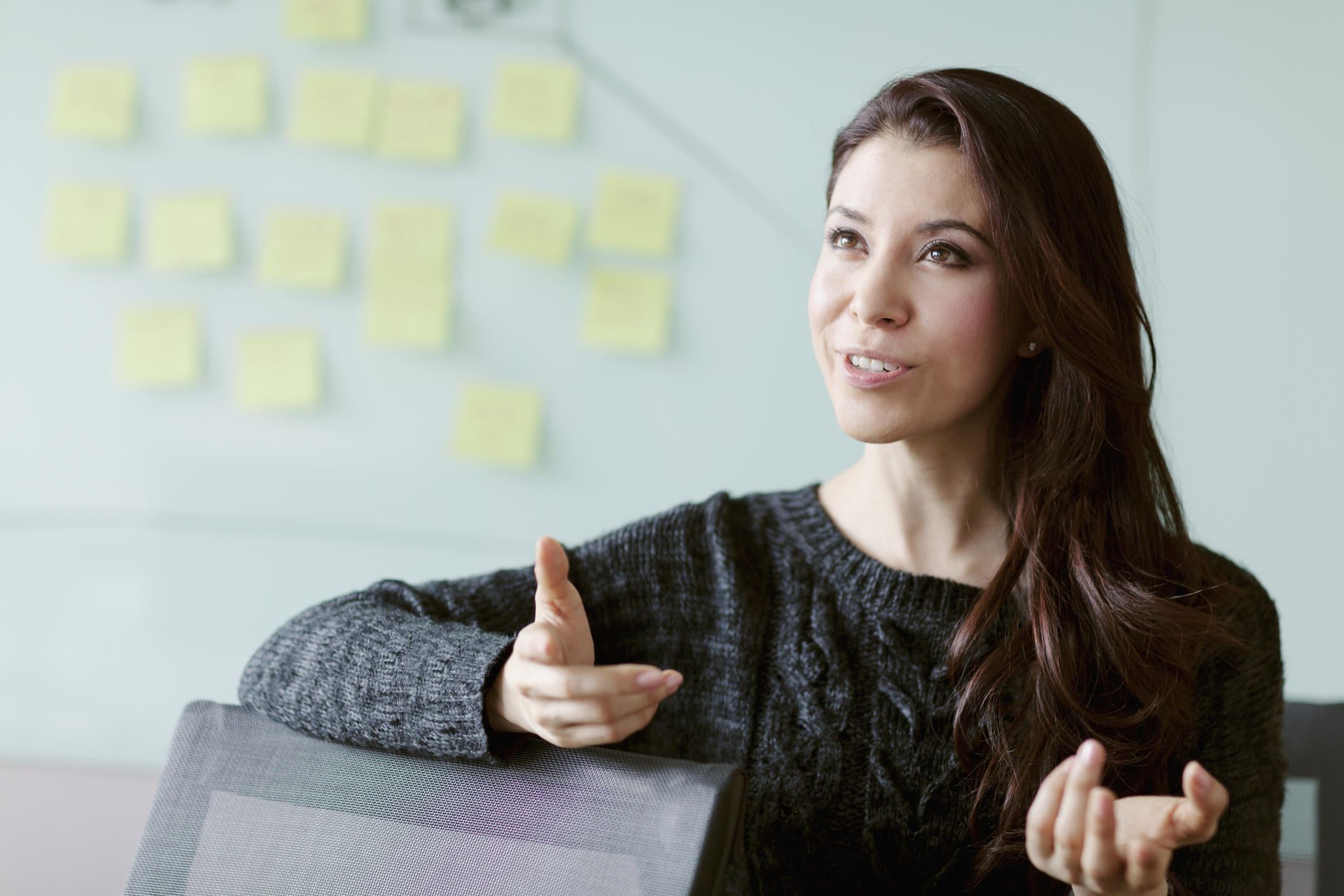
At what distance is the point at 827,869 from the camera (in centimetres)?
92

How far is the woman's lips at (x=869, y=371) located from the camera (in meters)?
0.92

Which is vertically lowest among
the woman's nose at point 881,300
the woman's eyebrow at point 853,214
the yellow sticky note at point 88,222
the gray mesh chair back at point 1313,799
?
the gray mesh chair back at point 1313,799

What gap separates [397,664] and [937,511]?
0.53m

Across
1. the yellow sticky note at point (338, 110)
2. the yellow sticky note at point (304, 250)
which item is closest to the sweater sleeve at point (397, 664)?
the yellow sticky note at point (304, 250)

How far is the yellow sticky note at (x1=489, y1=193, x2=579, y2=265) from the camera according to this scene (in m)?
1.46

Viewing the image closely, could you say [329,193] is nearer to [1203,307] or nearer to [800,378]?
[800,378]

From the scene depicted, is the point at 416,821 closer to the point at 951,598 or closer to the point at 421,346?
the point at 951,598

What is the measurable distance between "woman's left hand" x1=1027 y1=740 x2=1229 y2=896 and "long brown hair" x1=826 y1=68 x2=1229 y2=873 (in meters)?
0.27

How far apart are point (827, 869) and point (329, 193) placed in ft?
3.64

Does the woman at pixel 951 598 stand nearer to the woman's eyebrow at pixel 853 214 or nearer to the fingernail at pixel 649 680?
the woman's eyebrow at pixel 853 214

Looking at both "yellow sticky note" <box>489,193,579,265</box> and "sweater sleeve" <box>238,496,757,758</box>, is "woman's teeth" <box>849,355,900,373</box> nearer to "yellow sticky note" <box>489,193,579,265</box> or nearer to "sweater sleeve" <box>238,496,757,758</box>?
"sweater sleeve" <box>238,496,757,758</box>

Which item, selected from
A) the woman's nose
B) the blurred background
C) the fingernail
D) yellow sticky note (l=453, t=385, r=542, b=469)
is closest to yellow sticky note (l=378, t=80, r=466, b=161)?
the blurred background

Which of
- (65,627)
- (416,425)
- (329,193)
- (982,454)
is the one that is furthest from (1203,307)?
(65,627)

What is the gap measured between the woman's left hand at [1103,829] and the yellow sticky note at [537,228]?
1021mm
